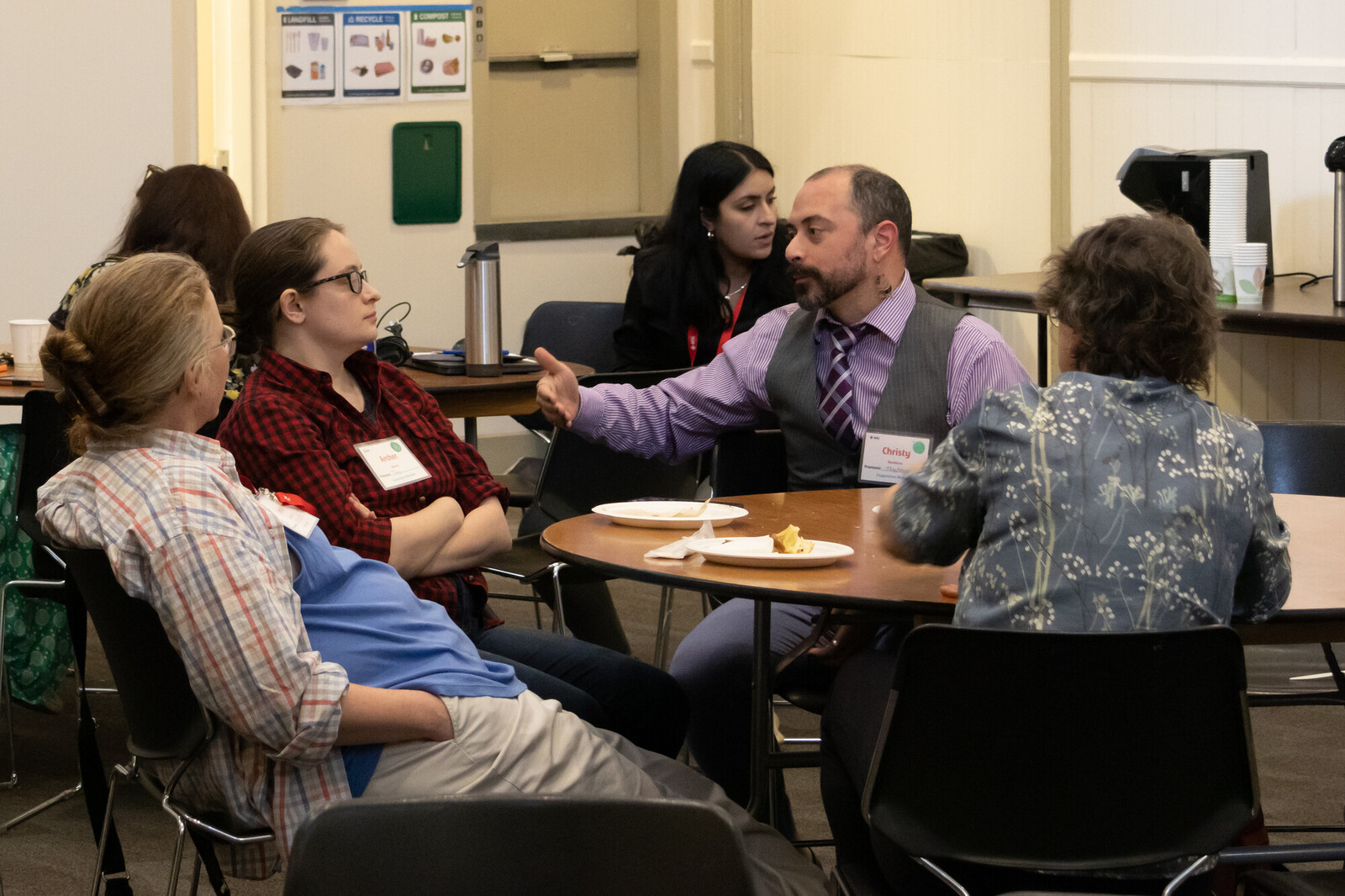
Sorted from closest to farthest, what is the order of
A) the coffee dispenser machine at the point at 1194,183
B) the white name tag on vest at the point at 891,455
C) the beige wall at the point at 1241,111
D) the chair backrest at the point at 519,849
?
the chair backrest at the point at 519,849 < the white name tag on vest at the point at 891,455 < the coffee dispenser machine at the point at 1194,183 < the beige wall at the point at 1241,111

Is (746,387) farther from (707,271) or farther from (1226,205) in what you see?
(1226,205)

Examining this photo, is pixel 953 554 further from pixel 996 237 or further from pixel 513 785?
pixel 996 237

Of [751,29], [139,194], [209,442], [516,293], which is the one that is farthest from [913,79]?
[209,442]

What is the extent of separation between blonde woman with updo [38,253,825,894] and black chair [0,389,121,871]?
1015mm

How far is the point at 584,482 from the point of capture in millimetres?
3469

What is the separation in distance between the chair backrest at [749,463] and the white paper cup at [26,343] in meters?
1.79

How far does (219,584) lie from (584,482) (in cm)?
189

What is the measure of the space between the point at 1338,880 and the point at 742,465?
1593 millimetres

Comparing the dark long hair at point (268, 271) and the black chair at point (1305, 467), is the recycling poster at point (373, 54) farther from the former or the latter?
the black chair at point (1305, 467)

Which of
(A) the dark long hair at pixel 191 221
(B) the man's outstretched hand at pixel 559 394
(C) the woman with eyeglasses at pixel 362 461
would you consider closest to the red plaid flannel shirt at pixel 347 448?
(C) the woman with eyeglasses at pixel 362 461

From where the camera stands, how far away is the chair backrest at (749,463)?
296 centimetres

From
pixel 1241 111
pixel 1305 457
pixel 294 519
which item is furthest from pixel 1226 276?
pixel 294 519

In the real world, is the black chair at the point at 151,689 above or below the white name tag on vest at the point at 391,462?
below

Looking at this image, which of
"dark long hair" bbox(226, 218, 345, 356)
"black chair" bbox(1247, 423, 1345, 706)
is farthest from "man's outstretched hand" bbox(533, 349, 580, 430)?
"black chair" bbox(1247, 423, 1345, 706)
